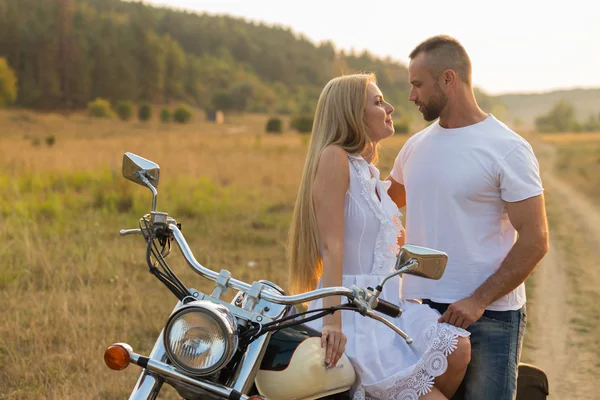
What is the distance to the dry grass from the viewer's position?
5.33 m

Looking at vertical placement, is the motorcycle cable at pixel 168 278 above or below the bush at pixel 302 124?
above

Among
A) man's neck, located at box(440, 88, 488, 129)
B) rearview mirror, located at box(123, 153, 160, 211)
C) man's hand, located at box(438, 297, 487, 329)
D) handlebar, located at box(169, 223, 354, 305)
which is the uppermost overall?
man's neck, located at box(440, 88, 488, 129)

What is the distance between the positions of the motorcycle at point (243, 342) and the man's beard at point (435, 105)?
139 cm

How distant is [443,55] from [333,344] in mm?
1627

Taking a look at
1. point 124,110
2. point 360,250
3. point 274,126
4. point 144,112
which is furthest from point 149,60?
point 360,250

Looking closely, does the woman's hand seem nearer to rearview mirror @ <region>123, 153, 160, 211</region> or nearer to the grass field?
rearview mirror @ <region>123, 153, 160, 211</region>

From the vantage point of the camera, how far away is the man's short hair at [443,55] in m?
3.53

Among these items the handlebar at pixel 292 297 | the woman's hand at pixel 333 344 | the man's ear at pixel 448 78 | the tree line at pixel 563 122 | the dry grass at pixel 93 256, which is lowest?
the tree line at pixel 563 122

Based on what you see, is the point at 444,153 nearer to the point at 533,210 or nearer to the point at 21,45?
the point at 533,210

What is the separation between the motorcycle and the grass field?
8.41ft

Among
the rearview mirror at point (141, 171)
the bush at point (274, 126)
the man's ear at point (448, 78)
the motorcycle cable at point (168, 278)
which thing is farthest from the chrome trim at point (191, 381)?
the bush at point (274, 126)

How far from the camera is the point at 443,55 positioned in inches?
139

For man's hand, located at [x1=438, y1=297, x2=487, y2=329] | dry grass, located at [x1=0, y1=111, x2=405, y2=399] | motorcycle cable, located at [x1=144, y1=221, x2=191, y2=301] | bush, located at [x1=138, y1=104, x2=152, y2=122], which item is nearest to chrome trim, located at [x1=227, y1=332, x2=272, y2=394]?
motorcycle cable, located at [x1=144, y1=221, x2=191, y2=301]

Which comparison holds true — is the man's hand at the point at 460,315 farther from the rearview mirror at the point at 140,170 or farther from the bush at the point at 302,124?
the bush at the point at 302,124
